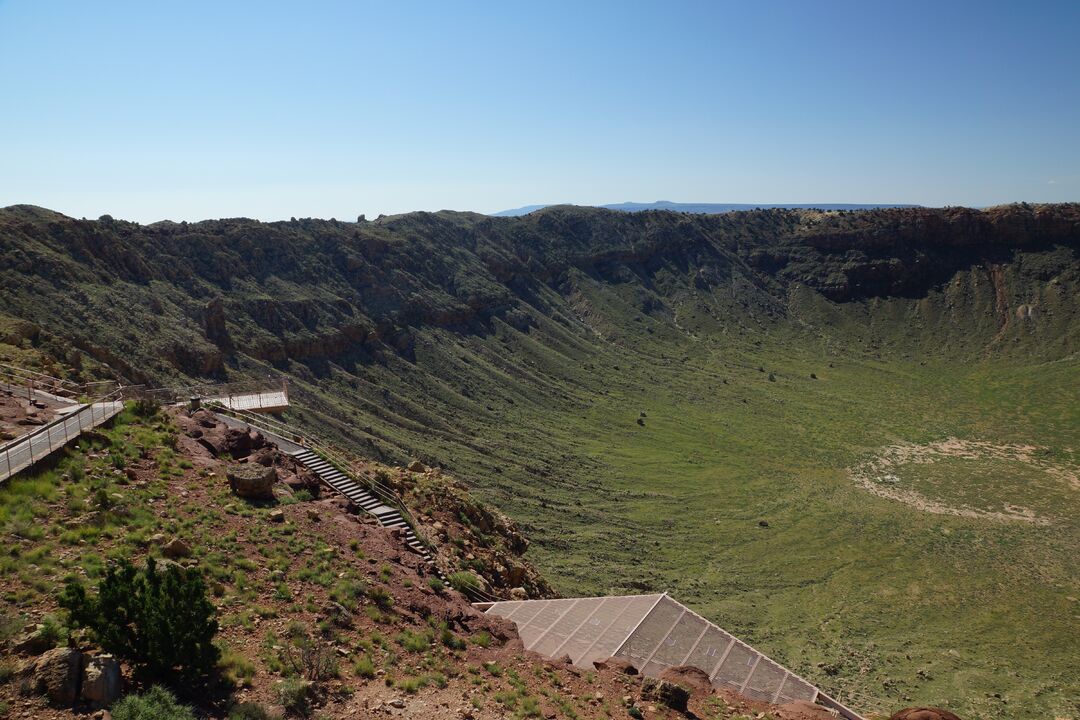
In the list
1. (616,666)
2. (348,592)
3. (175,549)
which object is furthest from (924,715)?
(175,549)

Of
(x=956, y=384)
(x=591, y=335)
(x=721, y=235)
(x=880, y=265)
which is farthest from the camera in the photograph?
(x=721, y=235)

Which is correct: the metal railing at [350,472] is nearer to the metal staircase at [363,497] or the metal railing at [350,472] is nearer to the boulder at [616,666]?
the metal staircase at [363,497]

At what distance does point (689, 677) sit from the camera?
17.7m

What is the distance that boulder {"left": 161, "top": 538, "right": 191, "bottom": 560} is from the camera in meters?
15.9

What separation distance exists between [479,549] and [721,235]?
114117 mm

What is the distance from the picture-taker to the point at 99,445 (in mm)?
19672

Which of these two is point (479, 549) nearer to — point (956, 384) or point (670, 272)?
point (956, 384)

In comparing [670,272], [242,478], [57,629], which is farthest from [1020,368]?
[57,629]

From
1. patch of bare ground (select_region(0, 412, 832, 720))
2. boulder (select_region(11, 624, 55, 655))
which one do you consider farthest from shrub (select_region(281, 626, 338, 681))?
boulder (select_region(11, 624, 55, 655))

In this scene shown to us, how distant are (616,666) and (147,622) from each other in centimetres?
1101

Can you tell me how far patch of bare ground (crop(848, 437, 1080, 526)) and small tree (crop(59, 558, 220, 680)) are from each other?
5606 centimetres

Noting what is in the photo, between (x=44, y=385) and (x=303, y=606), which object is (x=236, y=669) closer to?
(x=303, y=606)

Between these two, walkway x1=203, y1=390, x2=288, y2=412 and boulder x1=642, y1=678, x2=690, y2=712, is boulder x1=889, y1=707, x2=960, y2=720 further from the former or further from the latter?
walkway x1=203, y1=390, x2=288, y2=412

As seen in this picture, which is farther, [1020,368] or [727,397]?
[1020,368]
